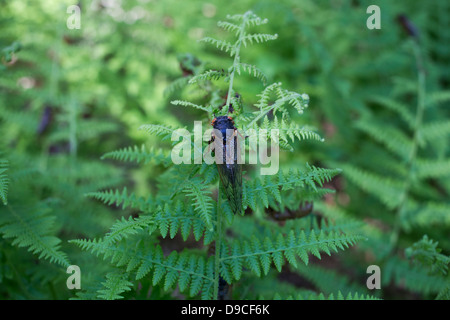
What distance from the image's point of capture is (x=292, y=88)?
→ 13.0ft

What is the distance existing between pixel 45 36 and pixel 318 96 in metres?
2.72

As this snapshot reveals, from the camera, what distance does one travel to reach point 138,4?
13.0 feet

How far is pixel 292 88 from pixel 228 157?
9.22 feet

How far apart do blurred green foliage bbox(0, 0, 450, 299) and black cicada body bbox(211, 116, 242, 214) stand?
1.38 meters

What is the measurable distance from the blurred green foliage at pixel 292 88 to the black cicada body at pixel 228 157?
1.38m

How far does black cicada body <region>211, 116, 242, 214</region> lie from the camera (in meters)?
1.35

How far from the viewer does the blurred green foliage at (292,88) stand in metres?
2.89

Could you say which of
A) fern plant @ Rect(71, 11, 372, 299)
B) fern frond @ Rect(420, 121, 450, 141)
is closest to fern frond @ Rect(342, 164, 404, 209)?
fern frond @ Rect(420, 121, 450, 141)

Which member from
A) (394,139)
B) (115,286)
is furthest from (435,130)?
(115,286)

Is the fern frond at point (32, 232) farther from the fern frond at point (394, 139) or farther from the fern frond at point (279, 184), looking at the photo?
the fern frond at point (394, 139)

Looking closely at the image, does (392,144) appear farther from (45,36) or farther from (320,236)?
(45,36)

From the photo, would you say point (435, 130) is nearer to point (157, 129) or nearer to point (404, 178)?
point (404, 178)

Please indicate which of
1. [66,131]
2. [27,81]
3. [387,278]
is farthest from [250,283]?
[27,81]

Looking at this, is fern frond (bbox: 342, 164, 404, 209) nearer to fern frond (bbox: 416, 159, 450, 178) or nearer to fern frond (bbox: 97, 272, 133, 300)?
fern frond (bbox: 416, 159, 450, 178)
